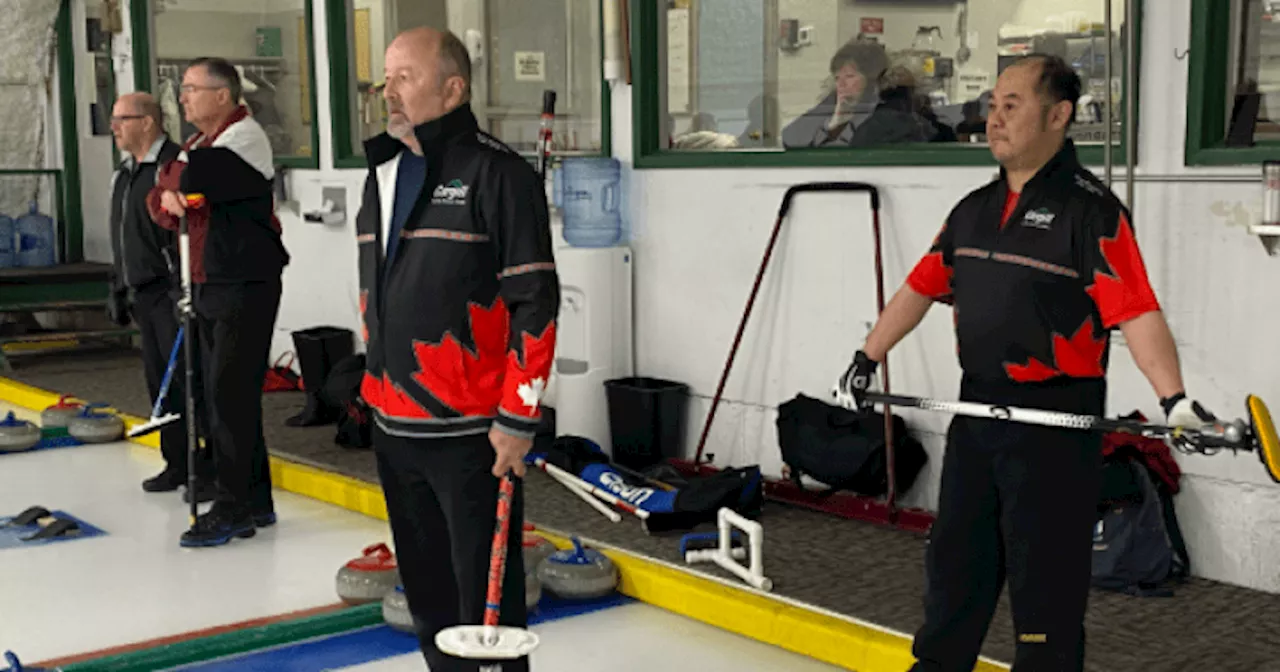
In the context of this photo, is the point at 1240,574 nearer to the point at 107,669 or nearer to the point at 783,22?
the point at 783,22

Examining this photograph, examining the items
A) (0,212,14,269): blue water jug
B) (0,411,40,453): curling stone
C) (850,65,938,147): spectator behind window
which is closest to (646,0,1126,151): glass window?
(850,65,938,147): spectator behind window

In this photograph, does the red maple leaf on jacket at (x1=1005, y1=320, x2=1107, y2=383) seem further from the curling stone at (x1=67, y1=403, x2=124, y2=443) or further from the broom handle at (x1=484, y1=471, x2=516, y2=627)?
the curling stone at (x1=67, y1=403, x2=124, y2=443)

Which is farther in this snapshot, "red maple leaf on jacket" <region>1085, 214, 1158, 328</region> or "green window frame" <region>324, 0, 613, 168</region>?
"green window frame" <region>324, 0, 613, 168</region>

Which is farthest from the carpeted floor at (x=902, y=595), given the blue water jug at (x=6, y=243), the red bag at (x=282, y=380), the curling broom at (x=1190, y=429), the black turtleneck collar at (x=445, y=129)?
the blue water jug at (x=6, y=243)

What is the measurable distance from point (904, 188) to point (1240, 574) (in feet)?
6.33

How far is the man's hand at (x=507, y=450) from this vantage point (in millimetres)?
3303

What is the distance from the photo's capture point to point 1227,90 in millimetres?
5074

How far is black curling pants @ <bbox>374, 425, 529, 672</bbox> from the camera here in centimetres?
344

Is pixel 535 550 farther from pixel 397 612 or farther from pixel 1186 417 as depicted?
pixel 1186 417

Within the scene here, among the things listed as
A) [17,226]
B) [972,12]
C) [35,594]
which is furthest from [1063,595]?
[17,226]

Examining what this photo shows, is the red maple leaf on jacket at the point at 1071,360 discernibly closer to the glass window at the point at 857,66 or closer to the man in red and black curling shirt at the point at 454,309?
the man in red and black curling shirt at the point at 454,309

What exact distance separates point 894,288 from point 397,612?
2.46m

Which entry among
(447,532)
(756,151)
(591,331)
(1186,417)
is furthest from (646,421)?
(1186,417)

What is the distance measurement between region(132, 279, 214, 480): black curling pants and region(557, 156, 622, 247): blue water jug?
1.95m
